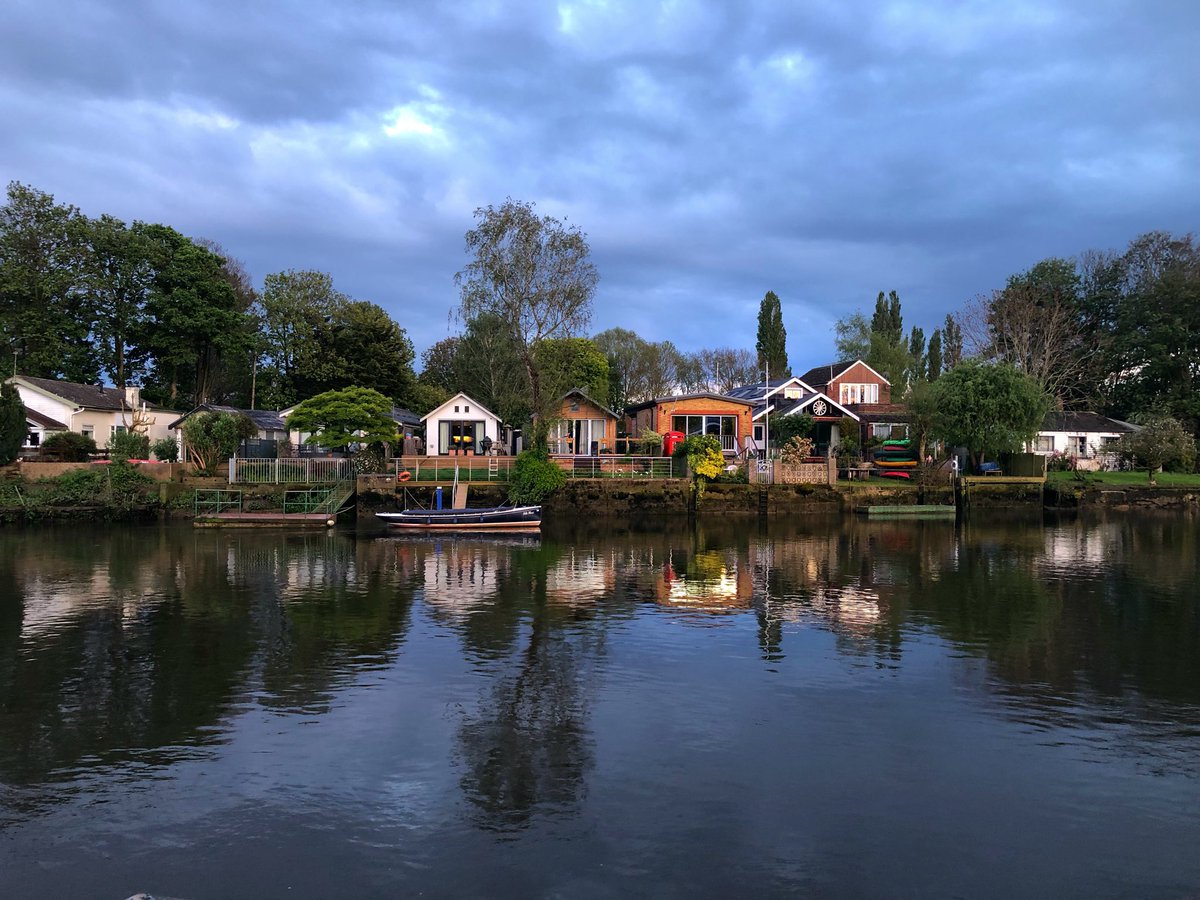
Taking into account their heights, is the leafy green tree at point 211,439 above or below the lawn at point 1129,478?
above

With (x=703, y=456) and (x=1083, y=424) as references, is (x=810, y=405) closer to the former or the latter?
(x=703, y=456)

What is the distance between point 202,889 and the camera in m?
7.75

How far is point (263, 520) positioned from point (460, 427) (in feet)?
51.7

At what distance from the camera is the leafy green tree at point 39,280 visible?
2238 inches

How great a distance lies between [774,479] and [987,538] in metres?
12.9

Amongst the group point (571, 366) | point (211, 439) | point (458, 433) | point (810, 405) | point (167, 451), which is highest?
point (571, 366)

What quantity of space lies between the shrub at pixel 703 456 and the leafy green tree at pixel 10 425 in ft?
115

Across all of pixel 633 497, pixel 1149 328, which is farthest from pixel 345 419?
pixel 1149 328

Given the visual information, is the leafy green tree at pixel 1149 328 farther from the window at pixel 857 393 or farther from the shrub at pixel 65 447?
the shrub at pixel 65 447

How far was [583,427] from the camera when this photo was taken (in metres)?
54.3

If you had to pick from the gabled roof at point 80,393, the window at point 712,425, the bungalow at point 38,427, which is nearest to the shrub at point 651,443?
the window at point 712,425

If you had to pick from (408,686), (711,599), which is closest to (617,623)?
(711,599)

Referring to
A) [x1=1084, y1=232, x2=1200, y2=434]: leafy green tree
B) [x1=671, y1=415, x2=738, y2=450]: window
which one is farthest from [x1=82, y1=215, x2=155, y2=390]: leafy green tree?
[x1=1084, y1=232, x2=1200, y2=434]: leafy green tree

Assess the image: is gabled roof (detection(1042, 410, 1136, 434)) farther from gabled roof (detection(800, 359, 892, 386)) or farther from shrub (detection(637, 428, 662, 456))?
shrub (detection(637, 428, 662, 456))
